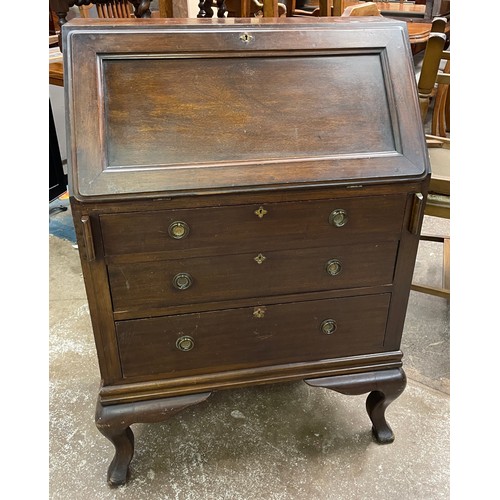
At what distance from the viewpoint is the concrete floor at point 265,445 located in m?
1.67

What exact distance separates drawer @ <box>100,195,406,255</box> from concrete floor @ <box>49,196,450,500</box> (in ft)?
2.89

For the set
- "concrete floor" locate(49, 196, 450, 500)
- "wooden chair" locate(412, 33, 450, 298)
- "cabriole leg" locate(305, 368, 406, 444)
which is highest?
"wooden chair" locate(412, 33, 450, 298)

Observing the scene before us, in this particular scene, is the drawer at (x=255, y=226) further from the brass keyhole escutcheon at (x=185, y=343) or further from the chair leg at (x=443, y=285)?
the chair leg at (x=443, y=285)

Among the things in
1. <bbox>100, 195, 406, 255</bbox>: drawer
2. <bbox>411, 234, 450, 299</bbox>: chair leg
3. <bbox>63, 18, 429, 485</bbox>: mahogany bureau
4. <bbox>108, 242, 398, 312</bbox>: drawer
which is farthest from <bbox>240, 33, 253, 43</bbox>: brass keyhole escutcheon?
<bbox>411, 234, 450, 299</bbox>: chair leg

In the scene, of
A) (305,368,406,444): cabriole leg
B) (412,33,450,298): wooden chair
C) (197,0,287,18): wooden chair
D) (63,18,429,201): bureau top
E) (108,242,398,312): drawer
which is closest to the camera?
(63,18,429,201): bureau top

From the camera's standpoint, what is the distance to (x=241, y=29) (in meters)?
1.37

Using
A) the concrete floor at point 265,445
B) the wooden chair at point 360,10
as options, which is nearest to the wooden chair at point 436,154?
the wooden chair at point 360,10

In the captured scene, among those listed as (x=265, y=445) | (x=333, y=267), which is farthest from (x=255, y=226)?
(x=265, y=445)

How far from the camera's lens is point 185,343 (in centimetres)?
147

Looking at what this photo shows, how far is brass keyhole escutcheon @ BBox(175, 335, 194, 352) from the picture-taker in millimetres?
1463

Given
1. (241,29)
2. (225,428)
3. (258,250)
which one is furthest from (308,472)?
(241,29)

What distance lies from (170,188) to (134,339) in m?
0.50

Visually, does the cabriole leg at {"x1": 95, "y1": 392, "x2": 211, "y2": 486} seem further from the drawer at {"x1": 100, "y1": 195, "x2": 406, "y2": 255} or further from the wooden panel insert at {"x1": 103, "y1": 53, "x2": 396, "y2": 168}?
the wooden panel insert at {"x1": 103, "y1": 53, "x2": 396, "y2": 168}

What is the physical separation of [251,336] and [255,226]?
39 cm
